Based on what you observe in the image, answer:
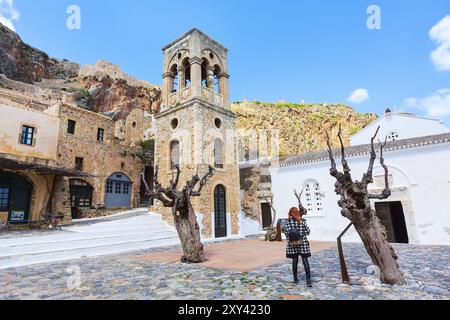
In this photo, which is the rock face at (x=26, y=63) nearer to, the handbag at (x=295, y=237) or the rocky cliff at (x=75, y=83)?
the rocky cliff at (x=75, y=83)

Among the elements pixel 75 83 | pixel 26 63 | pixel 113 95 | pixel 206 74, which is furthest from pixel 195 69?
pixel 26 63

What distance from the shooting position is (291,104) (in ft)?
144

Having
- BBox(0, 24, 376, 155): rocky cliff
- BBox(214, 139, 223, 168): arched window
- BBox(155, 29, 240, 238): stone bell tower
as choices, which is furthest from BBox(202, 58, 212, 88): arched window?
BBox(0, 24, 376, 155): rocky cliff

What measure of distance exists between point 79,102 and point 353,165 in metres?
30.9

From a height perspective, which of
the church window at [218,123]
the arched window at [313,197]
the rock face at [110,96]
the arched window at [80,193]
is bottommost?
the arched window at [313,197]

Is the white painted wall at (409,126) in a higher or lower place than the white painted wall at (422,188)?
higher

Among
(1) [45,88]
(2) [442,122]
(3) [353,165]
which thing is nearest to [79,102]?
(1) [45,88]

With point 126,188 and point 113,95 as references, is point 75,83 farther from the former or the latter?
point 126,188

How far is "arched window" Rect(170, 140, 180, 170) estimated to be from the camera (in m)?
15.7

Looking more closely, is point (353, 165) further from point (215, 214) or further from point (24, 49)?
point (24, 49)

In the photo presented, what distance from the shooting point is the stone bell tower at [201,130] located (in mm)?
14906

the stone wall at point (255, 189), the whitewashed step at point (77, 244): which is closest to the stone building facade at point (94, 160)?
the whitewashed step at point (77, 244)

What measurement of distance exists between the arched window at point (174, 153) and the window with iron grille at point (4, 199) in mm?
9216

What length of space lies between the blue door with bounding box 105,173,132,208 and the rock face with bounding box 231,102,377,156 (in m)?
19.2
